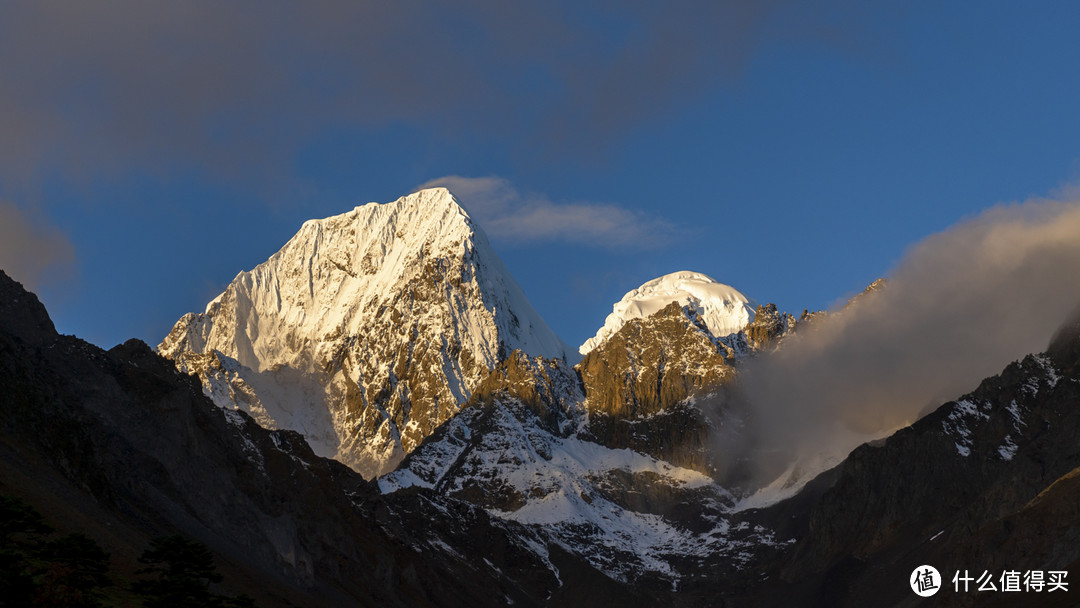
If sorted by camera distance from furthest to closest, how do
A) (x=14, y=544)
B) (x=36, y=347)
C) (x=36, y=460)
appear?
1. (x=36, y=347)
2. (x=36, y=460)
3. (x=14, y=544)

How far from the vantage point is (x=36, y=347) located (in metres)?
177

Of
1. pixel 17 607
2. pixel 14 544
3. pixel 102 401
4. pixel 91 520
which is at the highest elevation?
pixel 102 401

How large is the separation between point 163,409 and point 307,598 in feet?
115

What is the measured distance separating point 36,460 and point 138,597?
5133cm

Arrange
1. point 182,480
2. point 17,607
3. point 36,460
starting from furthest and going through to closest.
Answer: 1. point 182,480
2. point 36,460
3. point 17,607

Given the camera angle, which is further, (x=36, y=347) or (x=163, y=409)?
(x=163, y=409)

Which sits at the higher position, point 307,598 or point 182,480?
point 182,480

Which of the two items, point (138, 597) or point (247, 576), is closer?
point (138, 597)

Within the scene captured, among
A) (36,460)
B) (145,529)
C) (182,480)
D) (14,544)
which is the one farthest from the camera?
(182,480)

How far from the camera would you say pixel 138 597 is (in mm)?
87875

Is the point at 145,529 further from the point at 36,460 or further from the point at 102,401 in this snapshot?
the point at 102,401

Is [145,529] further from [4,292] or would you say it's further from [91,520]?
[4,292]

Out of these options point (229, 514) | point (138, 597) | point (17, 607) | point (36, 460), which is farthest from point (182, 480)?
point (17, 607)

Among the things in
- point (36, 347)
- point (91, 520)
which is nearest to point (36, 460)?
point (91, 520)
